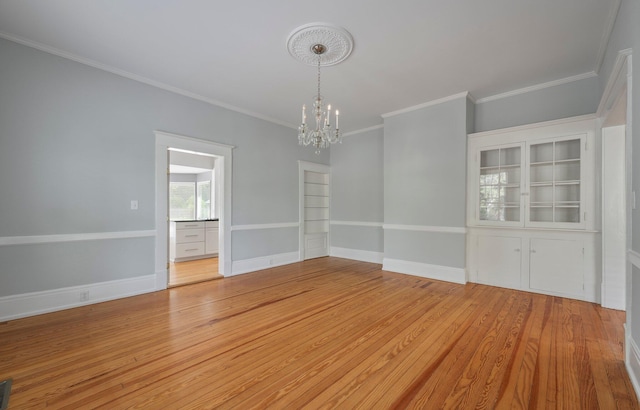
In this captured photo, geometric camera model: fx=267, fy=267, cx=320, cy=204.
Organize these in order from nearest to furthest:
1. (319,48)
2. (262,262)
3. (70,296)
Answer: (319,48), (70,296), (262,262)

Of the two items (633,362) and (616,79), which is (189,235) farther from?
(616,79)

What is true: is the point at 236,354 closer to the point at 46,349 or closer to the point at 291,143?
the point at 46,349

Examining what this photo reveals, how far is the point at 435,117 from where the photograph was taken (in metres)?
4.50

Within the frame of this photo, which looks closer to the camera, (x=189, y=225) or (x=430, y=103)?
(x=430, y=103)

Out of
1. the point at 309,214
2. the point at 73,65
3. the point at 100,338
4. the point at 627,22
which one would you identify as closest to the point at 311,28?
the point at 627,22

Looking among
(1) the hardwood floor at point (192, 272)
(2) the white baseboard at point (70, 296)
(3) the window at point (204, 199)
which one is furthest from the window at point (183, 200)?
(2) the white baseboard at point (70, 296)

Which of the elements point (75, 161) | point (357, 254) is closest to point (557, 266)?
point (357, 254)

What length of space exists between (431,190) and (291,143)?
3.03 meters

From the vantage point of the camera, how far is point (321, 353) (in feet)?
7.26

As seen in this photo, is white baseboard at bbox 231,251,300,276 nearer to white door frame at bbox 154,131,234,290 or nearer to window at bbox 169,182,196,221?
white door frame at bbox 154,131,234,290

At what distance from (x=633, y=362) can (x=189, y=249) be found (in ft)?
21.7

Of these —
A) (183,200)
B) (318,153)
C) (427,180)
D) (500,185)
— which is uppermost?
(318,153)

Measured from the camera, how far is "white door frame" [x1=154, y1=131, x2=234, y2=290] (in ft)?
12.7

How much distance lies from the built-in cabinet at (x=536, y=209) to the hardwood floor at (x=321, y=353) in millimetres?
372
